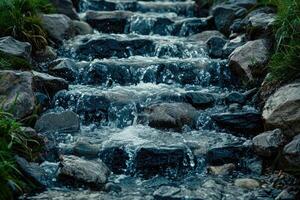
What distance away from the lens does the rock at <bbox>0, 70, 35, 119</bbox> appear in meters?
5.89

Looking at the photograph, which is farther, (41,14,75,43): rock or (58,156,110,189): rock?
(41,14,75,43): rock

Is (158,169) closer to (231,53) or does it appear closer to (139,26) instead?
(231,53)

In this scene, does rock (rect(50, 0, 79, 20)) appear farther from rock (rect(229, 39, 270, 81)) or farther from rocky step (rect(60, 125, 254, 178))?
rocky step (rect(60, 125, 254, 178))

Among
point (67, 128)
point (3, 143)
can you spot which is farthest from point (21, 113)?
point (3, 143)

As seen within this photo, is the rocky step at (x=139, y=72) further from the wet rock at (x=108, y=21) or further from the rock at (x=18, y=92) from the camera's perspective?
the wet rock at (x=108, y=21)

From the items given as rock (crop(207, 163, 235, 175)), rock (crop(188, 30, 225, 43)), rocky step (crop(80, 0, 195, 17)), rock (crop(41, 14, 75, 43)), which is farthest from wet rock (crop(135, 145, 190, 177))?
rocky step (crop(80, 0, 195, 17))

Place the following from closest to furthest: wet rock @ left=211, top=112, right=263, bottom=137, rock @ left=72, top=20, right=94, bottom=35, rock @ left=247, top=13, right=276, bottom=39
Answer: wet rock @ left=211, top=112, right=263, bottom=137
rock @ left=247, top=13, right=276, bottom=39
rock @ left=72, top=20, right=94, bottom=35

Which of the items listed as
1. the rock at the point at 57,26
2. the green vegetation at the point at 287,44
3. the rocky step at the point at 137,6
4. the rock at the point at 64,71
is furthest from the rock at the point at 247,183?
the rocky step at the point at 137,6

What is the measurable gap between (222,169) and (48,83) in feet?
9.15

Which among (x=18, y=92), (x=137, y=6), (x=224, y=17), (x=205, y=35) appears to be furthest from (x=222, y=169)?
(x=137, y=6)

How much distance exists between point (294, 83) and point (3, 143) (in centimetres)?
332

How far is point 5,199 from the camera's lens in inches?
A: 173

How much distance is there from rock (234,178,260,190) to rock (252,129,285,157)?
424 millimetres

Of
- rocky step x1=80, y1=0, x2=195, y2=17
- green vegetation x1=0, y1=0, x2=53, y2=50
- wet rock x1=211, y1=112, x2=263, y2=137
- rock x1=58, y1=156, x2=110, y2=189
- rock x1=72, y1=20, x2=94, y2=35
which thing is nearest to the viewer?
rock x1=58, y1=156, x2=110, y2=189
